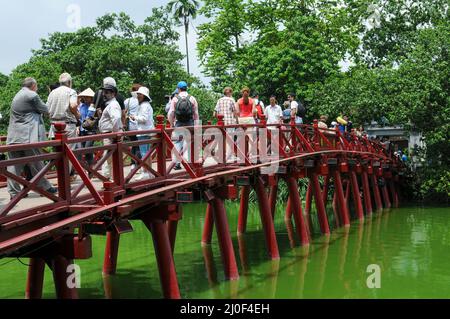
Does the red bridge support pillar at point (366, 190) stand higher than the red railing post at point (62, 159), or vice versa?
the red railing post at point (62, 159)

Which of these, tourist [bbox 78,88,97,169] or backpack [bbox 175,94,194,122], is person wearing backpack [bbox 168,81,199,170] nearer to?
backpack [bbox 175,94,194,122]

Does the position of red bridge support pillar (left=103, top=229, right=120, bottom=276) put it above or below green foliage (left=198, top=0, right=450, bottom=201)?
below

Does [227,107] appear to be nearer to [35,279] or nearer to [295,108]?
[295,108]

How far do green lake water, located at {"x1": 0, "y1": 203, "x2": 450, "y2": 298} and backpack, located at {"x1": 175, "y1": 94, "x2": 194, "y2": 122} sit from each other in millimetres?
3454

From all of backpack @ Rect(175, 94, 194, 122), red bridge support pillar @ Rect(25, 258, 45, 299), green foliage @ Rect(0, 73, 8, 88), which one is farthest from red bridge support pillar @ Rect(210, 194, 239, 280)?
green foliage @ Rect(0, 73, 8, 88)

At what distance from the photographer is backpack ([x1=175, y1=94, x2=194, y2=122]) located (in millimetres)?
14156

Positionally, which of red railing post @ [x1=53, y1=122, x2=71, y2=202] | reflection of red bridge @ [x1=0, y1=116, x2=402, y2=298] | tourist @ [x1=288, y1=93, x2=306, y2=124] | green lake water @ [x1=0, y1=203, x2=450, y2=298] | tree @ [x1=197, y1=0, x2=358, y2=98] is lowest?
green lake water @ [x1=0, y1=203, x2=450, y2=298]

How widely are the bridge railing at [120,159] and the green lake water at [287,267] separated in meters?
2.44

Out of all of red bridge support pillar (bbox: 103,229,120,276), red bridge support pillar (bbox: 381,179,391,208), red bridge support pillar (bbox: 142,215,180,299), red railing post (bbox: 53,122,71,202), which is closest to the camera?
red railing post (bbox: 53,122,71,202)

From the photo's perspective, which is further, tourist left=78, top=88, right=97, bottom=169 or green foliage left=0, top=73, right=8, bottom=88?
green foliage left=0, top=73, right=8, bottom=88

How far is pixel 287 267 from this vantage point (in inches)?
669

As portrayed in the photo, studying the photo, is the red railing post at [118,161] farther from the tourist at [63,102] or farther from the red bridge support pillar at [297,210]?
the red bridge support pillar at [297,210]

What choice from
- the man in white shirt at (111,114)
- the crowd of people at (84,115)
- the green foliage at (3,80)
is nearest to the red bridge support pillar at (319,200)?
the crowd of people at (84,115)

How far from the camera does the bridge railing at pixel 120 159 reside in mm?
9164
